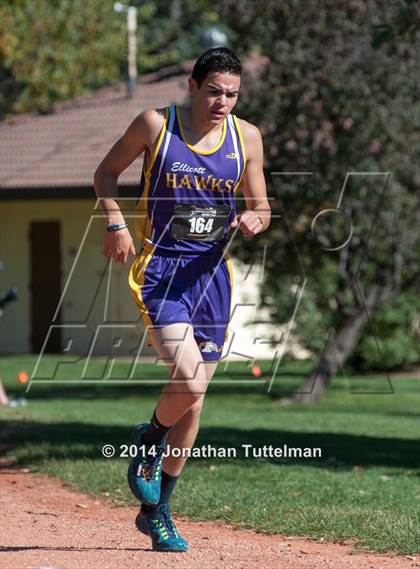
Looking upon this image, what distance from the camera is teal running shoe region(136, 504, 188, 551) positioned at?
6.46 metres

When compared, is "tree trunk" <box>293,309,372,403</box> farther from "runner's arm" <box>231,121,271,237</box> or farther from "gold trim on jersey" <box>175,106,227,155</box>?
"gold trim on jersey" <box>175,106,227,155</box>

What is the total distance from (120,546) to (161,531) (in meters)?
0.41

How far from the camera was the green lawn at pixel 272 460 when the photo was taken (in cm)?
780

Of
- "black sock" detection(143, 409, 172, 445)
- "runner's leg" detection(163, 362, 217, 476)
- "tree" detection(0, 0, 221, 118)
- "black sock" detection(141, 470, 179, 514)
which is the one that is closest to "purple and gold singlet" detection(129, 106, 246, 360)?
"runner's leg" detection(163, 362, 217, 476)

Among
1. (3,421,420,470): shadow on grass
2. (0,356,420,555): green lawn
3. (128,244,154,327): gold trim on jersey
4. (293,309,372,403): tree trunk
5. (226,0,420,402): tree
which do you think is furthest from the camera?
(293,309,372,403): tree trunk

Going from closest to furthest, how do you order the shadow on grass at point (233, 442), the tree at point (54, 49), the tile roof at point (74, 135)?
the shadow on grass at point (233, 442)
the tile roof at point (74, 135)
the tree at point (54, 49)

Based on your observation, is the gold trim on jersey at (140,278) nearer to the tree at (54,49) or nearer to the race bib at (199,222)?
the race bib at (199,222)

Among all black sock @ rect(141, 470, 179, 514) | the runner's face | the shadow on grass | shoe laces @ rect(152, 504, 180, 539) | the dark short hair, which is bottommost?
the shadow on grass

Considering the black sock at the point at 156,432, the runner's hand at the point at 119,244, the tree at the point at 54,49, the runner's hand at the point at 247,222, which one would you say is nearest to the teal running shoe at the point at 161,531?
the black sock at the point at 156,432

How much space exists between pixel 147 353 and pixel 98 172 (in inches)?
786

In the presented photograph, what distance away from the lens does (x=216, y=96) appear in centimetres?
621

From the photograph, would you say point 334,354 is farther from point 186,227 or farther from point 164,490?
point 186,227

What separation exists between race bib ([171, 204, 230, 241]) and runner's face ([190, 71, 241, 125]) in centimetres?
45

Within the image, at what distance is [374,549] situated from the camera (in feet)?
22.5
